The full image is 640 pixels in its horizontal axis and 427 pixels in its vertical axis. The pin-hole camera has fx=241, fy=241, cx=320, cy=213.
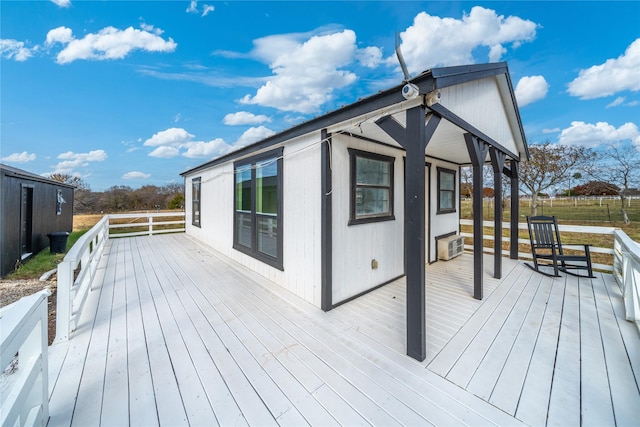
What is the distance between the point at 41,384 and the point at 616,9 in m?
11.5

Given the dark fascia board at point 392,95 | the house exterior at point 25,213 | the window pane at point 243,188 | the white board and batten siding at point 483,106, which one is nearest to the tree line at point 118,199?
the house exterior at point 25,213

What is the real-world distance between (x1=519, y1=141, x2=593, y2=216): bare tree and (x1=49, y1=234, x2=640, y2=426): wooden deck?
25.0ft

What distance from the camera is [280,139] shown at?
3.71 metres

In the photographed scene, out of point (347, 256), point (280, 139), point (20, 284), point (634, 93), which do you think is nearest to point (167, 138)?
point (20, 284)

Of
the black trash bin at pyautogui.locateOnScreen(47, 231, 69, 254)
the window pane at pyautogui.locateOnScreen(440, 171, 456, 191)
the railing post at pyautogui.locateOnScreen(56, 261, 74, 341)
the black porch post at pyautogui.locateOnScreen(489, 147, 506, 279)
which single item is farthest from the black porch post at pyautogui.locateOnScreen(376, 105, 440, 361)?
the black trash bin at pyautogui.locateOnScreen(47, 231, 69, 254)

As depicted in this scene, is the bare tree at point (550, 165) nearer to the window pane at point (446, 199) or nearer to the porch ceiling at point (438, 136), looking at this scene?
the window pane at point (446, 199)

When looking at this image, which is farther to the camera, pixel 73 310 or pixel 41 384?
pixel 73 310

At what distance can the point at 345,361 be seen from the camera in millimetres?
2057

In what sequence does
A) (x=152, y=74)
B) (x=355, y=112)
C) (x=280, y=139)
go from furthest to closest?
(x=152, y=74), (x=280, y=139), (x=355, y=112)

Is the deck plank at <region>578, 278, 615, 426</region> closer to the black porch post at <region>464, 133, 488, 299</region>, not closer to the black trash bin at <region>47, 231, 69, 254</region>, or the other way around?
the black porch post at <region>464, 133, 488, 299</region>

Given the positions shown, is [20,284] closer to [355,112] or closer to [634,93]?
[355,112]

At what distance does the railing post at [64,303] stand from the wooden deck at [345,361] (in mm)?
152

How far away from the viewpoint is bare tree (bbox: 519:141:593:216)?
30.3 ft

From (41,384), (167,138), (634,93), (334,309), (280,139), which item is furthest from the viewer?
(167,138)
